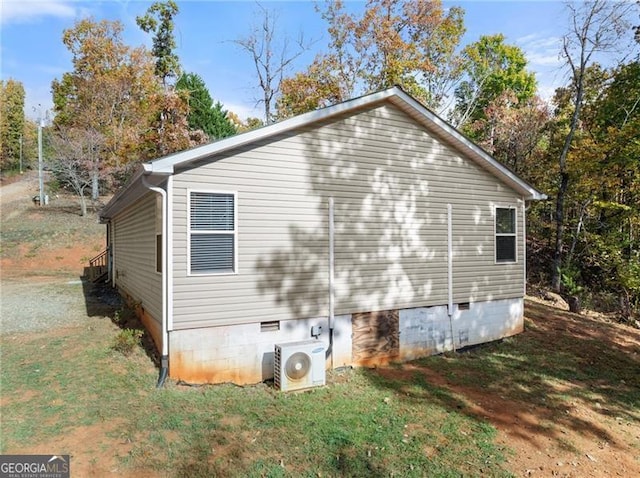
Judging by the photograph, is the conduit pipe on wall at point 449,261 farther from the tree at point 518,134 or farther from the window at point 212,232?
the tree at point 518,134

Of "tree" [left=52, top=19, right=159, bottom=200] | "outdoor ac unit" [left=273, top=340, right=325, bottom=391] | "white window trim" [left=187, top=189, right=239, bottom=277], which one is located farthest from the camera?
"tree" [left=52, top=19, right=159, bottom=200]

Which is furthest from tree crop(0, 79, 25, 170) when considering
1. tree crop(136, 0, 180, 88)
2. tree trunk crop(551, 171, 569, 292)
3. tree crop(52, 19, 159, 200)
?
tree trunk crop(551, 171, 569, 292)

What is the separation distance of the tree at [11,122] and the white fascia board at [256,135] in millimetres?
42524

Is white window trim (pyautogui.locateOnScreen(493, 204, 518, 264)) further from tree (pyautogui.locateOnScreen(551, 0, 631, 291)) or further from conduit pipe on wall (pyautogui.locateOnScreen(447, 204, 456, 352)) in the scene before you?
tree (pyautogui.locateOnScreen(551, 0, 631, 291))

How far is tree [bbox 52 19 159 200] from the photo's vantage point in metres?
24.4

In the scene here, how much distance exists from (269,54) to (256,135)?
16.6 metres

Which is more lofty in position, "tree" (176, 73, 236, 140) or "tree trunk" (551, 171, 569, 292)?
"tree" (176, 73, 236, 140)

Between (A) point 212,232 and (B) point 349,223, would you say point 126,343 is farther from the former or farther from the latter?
(B) point 349,223

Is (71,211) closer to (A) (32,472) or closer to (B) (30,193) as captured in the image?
(B) (30,193)

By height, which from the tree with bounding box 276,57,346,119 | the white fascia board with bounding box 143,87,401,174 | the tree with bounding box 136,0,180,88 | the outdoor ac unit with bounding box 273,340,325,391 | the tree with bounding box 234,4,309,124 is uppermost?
the tree with bounding box 136,0,180,88

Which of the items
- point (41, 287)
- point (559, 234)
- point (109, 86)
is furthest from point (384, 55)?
point (41, 287)

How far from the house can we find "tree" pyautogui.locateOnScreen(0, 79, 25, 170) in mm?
39690

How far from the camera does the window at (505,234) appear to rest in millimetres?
9602

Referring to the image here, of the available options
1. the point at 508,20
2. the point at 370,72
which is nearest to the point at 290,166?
the point at 508,20
